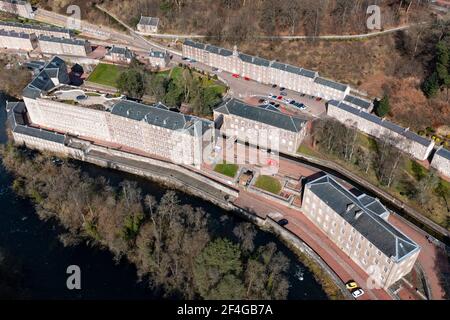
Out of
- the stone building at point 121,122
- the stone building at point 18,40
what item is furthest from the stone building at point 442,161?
the stone building at point 18,40

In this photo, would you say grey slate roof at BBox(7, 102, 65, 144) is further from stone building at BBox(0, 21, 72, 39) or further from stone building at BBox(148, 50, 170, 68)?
stone building at BBox(0, 21, 72, 39)

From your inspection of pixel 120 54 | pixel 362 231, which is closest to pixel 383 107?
pixel 362 231

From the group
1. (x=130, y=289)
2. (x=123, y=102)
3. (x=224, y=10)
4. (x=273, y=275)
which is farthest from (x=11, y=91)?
(x=273, y=275)

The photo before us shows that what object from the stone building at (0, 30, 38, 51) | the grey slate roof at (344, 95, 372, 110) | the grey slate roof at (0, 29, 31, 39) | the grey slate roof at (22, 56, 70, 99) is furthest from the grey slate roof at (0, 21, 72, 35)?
the grey slate roof at (344, 95, 372, 110)

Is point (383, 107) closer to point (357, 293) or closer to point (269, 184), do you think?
point (269, 184)

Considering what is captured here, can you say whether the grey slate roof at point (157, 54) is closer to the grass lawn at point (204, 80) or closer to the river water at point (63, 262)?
the grass lawn at point (204, 80)

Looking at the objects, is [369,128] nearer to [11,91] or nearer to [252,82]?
[252,82]
